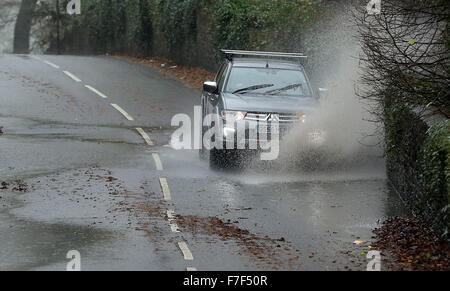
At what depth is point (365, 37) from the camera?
15086 mm

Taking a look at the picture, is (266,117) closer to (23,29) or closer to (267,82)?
(267,82)

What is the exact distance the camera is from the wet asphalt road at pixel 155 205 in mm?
11648

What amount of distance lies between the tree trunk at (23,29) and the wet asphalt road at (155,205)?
37662 mm

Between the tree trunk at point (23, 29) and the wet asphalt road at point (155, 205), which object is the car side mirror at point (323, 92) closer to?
the wet asphalt road at point (155, 205)

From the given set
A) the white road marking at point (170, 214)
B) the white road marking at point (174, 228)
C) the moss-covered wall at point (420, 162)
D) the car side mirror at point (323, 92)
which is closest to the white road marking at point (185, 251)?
the white road marking at point (174, 228)

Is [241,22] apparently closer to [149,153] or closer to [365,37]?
[149,153]

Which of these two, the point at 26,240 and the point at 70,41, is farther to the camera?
the point at 70,41

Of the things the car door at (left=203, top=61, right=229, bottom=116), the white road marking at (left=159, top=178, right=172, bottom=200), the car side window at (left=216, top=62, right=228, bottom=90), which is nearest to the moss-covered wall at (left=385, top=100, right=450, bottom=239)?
the car door at (left=203, top=61, right=229, bottom=116)

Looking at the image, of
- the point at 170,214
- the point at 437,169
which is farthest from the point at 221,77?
the point at 437,169

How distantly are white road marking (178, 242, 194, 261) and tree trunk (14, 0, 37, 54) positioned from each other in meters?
52.2

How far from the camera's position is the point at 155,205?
14875 mm
